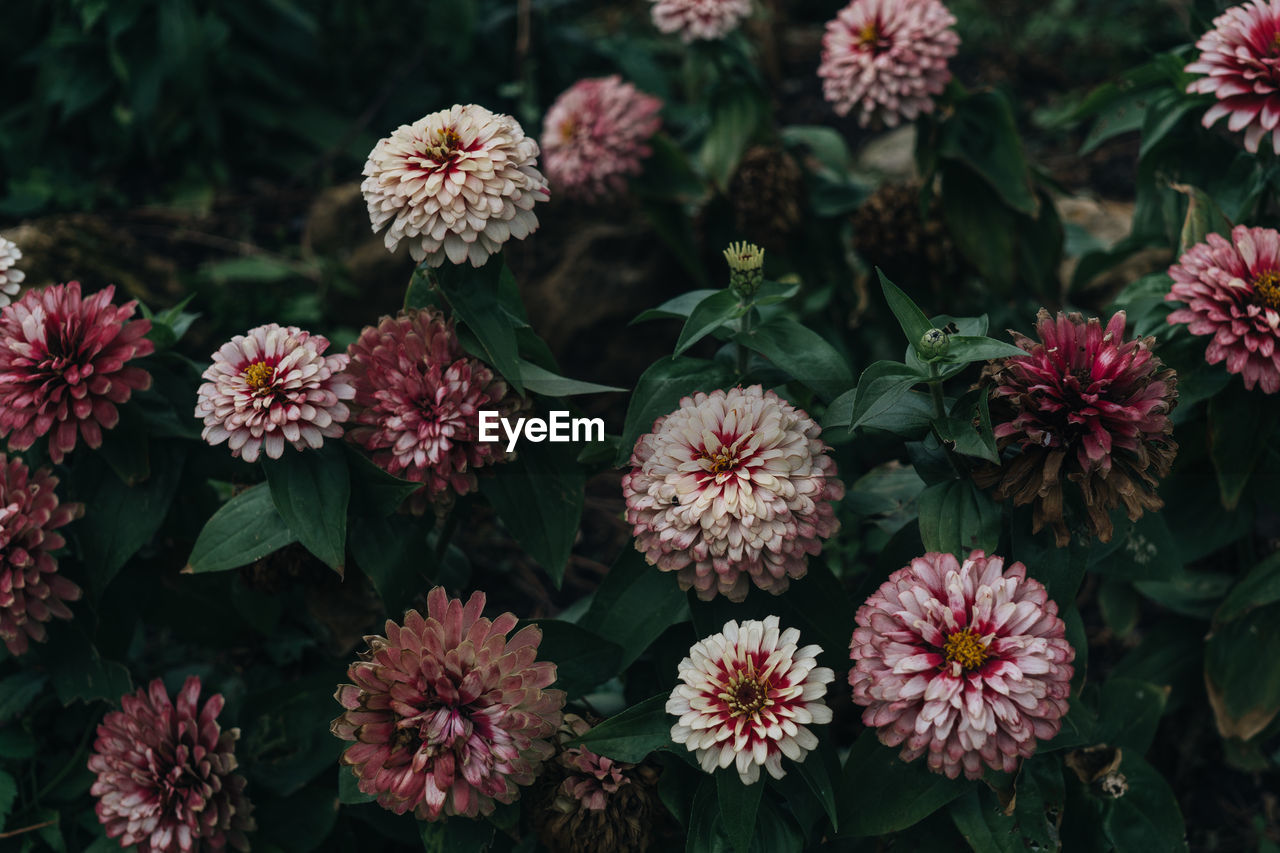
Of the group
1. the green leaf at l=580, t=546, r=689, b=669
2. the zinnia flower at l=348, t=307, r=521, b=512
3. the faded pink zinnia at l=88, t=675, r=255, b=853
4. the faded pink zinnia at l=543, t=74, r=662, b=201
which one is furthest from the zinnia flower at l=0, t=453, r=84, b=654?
the faded pink zinnia at l=543, t=74, r=662, b=201

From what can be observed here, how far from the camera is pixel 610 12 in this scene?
4074 millimetres

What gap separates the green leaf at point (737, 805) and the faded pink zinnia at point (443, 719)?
240 millimetres

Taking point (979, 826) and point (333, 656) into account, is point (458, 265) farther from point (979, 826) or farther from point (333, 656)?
point (979, 826)

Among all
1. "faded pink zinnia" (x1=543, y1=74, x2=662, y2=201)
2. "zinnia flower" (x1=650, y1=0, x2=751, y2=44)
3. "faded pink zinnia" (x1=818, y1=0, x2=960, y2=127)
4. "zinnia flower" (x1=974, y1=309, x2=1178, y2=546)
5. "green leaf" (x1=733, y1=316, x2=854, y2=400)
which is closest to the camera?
"zinnia flower" (x1=974, y1=309, x2=1178, y2=546)

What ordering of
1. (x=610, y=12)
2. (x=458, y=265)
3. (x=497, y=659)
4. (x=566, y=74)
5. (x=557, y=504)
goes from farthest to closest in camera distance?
(x=610, y=12), (x=566, y=74), (x=557, y=504), (x=458, y=265), (x=497, y=659)

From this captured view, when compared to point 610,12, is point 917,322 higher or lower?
higher

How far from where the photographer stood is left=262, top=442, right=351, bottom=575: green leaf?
1.47m

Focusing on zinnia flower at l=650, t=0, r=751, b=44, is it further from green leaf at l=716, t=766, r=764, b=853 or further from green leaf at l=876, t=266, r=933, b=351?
green leaf at l=716, t=766, r=764, b=853

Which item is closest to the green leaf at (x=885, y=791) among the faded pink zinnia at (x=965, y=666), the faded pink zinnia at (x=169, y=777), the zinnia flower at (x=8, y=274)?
the faded pink zinnia at (x=965, y=666)

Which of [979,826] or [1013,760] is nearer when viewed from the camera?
[1013,760]

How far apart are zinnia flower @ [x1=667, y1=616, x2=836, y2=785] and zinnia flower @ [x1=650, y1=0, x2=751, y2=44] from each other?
1.48m

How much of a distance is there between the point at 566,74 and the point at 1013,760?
2.72 meters

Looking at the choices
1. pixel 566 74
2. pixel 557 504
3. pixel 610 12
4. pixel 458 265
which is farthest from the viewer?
pixel 610 12

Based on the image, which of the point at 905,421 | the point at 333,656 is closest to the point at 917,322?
the point at 905,421
